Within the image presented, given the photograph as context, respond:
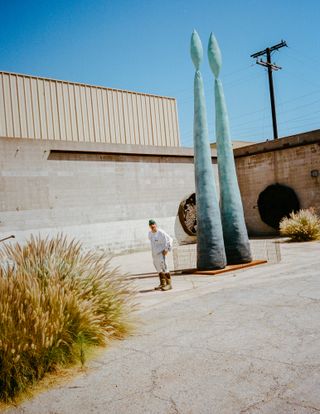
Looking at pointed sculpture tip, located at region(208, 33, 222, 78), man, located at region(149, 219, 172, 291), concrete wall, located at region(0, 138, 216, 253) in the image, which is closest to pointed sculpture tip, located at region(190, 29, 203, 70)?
pointed sculpture tip, located at region(208, 33, 222, 78)

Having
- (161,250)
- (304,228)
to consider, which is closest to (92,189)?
(161,250)

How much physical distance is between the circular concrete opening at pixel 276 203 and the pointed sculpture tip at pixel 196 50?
31.5 ft

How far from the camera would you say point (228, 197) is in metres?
10.3

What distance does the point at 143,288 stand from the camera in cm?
838

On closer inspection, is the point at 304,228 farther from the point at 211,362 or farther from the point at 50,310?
the point at 50,310

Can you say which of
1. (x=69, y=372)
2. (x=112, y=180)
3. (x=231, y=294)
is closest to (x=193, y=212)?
(x=112, y=180)

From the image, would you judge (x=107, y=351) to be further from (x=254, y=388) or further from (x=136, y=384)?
(x=254, y=388)

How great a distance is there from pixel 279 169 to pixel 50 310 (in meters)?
15.8

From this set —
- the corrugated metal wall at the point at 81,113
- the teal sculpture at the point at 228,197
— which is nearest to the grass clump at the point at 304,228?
the teal sculpture at the point at 228,197

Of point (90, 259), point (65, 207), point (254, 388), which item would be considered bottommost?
point (254, 388)

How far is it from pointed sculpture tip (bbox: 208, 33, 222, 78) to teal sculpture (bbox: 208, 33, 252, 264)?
0.07ft

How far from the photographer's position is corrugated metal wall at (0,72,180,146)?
16406 mm

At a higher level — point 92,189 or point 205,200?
point 92,189

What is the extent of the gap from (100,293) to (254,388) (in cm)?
240
